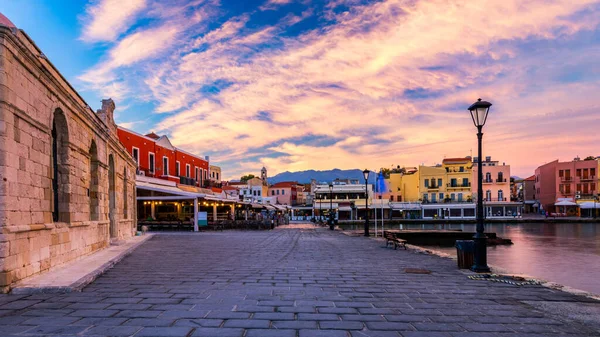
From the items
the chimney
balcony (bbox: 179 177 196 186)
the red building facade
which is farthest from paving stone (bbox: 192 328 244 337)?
balcony (bbox: 179 177 196 186)

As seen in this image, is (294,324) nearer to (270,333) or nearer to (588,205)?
(270,333)

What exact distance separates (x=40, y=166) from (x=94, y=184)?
527 centimetres

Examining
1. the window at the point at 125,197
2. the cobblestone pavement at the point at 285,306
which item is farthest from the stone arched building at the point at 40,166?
the window at the point at 125,197

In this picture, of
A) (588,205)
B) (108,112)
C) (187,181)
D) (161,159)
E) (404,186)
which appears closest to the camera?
(108,112)

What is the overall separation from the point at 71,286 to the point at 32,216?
1934 millimetres

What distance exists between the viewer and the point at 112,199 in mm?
16438

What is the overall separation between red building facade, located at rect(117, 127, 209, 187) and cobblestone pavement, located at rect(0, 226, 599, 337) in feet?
74.9

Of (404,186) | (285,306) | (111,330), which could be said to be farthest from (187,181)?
(404,186)

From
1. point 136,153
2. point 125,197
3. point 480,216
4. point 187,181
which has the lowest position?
Result: point 480,216

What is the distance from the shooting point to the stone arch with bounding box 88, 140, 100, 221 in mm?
13227

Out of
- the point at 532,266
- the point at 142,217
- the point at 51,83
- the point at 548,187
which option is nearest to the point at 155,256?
the point at 51,83

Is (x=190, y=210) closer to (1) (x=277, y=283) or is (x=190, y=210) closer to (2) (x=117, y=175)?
(2) (x=117, y=175)

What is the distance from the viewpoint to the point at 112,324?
494 cm

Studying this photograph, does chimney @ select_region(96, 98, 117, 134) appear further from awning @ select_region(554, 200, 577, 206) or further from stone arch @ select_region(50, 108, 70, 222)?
awning @ select_region(554, 200, 577, 206)
